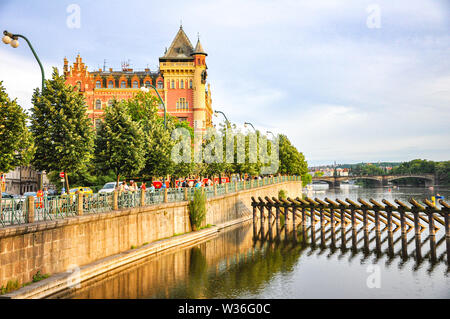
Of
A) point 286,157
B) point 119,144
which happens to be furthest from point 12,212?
point 286,157

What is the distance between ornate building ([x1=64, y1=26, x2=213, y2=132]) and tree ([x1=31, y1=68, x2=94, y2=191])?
5154 centimetres

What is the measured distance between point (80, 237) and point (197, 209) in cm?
1390

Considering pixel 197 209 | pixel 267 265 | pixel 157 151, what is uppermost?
pixel 157 151

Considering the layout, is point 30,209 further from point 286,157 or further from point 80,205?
point 286,157

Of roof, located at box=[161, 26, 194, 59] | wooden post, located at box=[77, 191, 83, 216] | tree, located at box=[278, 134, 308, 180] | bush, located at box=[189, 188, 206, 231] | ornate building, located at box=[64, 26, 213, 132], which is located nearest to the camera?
wooden post, located at box=[77, 191, 83, 216]

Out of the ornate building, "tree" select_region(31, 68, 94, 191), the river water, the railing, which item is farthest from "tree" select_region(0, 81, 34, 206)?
the ornate building

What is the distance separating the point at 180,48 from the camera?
78750mm

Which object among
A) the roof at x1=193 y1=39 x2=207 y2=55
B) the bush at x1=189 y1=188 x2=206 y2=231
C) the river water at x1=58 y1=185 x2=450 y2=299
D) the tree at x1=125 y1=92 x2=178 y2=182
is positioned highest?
the roof at x1=193 y1=39 x2=207 y2=55

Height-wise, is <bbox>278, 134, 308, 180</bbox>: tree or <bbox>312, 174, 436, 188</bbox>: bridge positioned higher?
<bbox>278, 134, 308, 180</bbox>: tree

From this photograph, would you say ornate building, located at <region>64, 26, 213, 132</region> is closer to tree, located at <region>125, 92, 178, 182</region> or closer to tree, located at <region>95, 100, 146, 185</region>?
tree, located at <region>125, 92, 178, 182</region>

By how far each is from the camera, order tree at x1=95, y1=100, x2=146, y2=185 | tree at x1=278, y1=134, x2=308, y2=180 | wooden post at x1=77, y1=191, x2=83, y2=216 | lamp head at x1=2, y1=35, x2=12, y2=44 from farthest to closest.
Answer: tree at x1=278, y1=134, x2=308, y2=180 < tree at x1=95, y1=100, x2=146, y2=185 < wooden post at x1=77, y1=191, x2=83, y2=216 < lamp head at x1=2, y1=35, x2=12, y2=44

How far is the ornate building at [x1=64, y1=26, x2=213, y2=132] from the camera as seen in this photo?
75.3 m

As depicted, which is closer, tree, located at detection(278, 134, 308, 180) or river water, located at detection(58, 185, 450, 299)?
river water, located at detection(58, 185, 450, 299)
